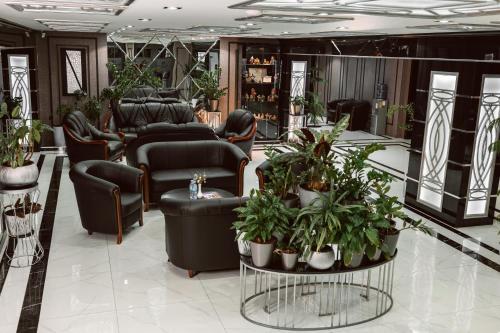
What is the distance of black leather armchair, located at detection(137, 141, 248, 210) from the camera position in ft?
25.1

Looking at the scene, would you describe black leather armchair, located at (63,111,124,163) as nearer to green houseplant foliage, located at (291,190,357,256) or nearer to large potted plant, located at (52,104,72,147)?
large potted plant, located at (52,104,72,147)

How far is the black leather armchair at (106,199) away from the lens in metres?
6.37

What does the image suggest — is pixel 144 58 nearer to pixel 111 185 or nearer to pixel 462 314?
pixel 111 185

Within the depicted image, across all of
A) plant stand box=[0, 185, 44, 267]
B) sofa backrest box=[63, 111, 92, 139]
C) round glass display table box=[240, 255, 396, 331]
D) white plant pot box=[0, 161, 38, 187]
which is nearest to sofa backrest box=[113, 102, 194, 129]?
sofa backrest box=[63, 111, 92, 139]

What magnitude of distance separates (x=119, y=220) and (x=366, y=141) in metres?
9.48

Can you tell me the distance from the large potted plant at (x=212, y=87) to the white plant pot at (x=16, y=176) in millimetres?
7663

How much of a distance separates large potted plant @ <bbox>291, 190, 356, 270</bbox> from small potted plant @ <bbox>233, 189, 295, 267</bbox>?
143mm

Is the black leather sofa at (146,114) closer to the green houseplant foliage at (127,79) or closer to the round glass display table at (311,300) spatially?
the green houseplant foliage at (127,79)

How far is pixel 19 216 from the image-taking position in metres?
6.11

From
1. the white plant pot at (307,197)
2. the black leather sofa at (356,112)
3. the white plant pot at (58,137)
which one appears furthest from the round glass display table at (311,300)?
the black leather sofa at (356,112)

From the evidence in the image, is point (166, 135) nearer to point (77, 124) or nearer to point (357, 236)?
point (77, 124)

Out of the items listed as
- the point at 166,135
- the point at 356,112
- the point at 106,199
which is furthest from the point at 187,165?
the point at 356,112

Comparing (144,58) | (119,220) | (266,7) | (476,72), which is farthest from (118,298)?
(144,58)

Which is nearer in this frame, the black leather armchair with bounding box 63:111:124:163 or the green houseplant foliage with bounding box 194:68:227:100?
the black leather armchair with bounding box 63:111:124:163
